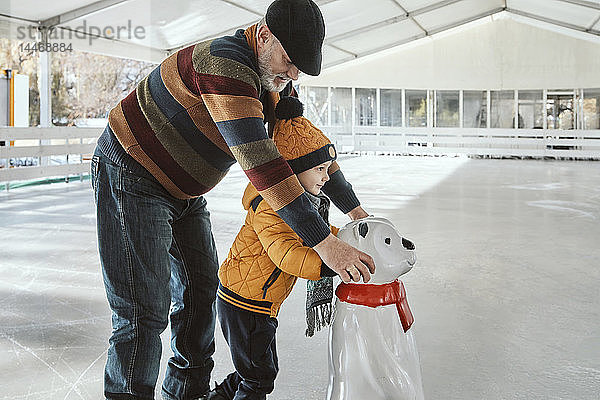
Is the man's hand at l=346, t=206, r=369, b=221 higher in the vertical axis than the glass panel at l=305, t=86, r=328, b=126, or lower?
lower

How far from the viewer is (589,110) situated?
1748 centimetres

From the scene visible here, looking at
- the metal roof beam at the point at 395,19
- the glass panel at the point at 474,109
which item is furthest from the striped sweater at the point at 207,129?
the glass panel at the point at 474,109

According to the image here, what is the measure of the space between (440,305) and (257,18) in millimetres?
9501

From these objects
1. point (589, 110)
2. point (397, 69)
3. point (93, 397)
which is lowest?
point (93, 397)

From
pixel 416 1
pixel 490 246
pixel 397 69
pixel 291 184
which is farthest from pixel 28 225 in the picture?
pixel 397 69

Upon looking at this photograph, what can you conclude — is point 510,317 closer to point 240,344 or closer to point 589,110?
point 240,344

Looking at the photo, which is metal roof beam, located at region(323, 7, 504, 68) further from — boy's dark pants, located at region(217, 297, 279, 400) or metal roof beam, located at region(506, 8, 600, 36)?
boy's dark pants, located at region(217, 297, 279, 400)

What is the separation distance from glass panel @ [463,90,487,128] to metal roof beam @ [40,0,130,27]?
11.8 metres

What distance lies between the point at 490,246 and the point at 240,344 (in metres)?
3.61

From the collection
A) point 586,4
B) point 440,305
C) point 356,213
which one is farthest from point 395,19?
point 356,213

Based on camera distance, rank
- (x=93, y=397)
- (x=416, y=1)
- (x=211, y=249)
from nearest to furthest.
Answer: (x=211, y=249) → (x=93, y=397) → (x=416, y=1)

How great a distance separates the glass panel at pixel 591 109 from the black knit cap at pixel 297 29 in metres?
17.9

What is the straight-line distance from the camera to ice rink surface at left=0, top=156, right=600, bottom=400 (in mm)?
2361

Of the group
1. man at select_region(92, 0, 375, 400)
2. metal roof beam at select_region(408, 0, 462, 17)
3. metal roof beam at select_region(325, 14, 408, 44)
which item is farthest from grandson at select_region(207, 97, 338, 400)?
metal roof beam at select_region(408, 0, 462, 17)
